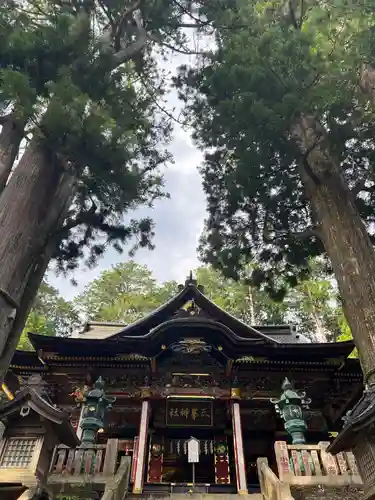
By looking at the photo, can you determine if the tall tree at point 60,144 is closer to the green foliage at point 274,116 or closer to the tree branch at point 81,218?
the tree branch at point 81,218

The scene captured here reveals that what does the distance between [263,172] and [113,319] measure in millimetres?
16030

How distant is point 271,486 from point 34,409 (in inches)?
133

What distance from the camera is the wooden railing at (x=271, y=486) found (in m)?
5.12

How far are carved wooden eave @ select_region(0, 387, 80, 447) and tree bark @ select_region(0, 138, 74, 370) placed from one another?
864 mm

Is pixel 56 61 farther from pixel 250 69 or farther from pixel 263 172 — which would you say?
pixel 263 172

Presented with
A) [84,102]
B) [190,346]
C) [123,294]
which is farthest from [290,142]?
[123,294]

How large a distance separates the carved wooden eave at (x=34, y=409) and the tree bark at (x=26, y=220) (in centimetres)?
86

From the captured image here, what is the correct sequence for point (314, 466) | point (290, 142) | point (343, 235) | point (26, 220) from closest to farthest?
1. point (26, 220)
2. point (314, 466)
3. point (343, 235)
4. point (290, 142)

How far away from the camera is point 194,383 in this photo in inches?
383

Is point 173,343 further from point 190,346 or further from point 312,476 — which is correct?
point 312,476

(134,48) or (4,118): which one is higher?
(134,48)

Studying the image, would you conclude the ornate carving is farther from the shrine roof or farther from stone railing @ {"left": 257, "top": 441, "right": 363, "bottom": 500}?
stone railing @ {"left": 257, "top": 441, "right": 363, "bottom": 500}

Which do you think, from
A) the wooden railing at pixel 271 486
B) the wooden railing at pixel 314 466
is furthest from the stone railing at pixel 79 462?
the wooden railing at pixel 314 466

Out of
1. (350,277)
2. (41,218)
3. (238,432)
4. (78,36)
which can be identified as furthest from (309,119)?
(238,432)
